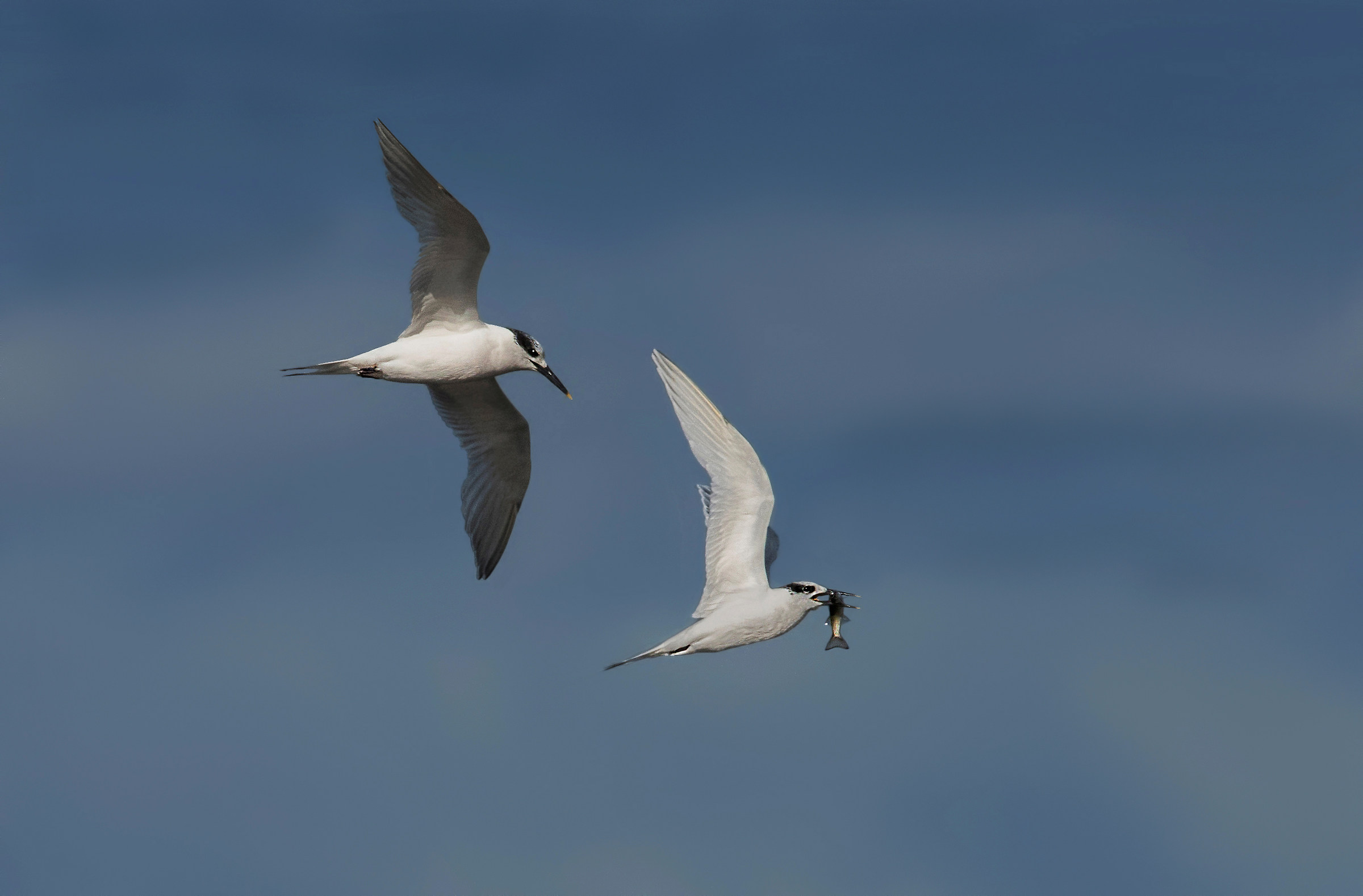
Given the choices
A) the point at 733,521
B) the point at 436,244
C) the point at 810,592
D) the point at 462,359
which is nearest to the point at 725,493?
the point at 733,521

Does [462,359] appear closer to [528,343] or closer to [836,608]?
[528,343]

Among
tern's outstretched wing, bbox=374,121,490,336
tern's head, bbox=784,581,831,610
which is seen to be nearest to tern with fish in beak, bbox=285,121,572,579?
tern's outstretched wing, bbox=374,121,490,336

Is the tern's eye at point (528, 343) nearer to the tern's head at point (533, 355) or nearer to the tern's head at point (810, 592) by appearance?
the tern's head at point (533, 355)

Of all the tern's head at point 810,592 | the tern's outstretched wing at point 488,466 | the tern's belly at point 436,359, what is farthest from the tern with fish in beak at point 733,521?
the tern's outstretched wing at point 488,466

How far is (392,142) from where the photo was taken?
71.7 ft

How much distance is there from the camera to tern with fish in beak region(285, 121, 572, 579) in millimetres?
22391

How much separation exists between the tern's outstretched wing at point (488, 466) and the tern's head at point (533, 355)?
173cm

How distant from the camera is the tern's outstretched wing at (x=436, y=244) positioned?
2206 centimetres

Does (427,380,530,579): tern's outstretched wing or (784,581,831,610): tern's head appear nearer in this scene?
(784,581,831,610): tern's head

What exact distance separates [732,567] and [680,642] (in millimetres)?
1774

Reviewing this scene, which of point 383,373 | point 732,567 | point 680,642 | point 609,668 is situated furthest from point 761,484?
point 383,373

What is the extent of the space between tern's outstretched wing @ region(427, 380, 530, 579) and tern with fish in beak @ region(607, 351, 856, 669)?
16.3 ft

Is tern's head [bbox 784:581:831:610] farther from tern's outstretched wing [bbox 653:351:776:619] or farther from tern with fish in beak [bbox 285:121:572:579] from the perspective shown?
tern with fish in beak [bbox 285:121:572:579]

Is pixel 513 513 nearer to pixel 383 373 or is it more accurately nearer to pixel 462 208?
pixel 383 373
